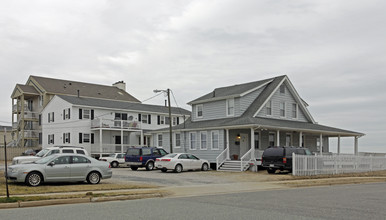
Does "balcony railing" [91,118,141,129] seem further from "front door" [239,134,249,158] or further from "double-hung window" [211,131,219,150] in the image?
"front door" [239,134,249,158]

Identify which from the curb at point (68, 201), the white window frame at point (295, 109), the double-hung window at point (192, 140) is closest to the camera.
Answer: the curb at point (68, 201)

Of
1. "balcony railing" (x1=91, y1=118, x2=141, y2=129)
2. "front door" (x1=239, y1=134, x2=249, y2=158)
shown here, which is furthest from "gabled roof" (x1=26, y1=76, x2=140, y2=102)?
"front door" (x1=239, y1=134, x2=249, y2=158)

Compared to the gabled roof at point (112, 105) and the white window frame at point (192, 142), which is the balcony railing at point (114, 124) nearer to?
the gabled roof at point (112, 105)

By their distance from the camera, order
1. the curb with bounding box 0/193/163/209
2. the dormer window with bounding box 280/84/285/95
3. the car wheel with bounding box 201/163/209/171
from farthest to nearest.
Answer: the dormer window with bounding box 280/84/285/95
the car wheel with bounding box 201/163/209/171
the curb with bounding box 0/193/163/209

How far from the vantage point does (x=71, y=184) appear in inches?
727

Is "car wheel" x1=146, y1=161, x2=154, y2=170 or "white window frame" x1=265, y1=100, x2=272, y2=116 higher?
"white window frame" x1=265, y1=100, x2=272, y2=116

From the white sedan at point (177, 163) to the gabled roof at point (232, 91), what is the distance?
6821 millimetres

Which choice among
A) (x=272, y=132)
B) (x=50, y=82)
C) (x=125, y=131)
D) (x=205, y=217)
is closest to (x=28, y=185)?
(x=205, y=217)

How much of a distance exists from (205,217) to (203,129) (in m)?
22.7

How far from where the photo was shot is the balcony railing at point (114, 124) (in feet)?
150

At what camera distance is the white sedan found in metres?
28.4

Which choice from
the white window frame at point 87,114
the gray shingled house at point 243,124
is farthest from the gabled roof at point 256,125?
the white window frame at point 87,114

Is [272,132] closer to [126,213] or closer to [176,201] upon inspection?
[176,201]

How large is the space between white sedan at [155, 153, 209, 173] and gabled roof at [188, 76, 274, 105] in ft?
22.4
